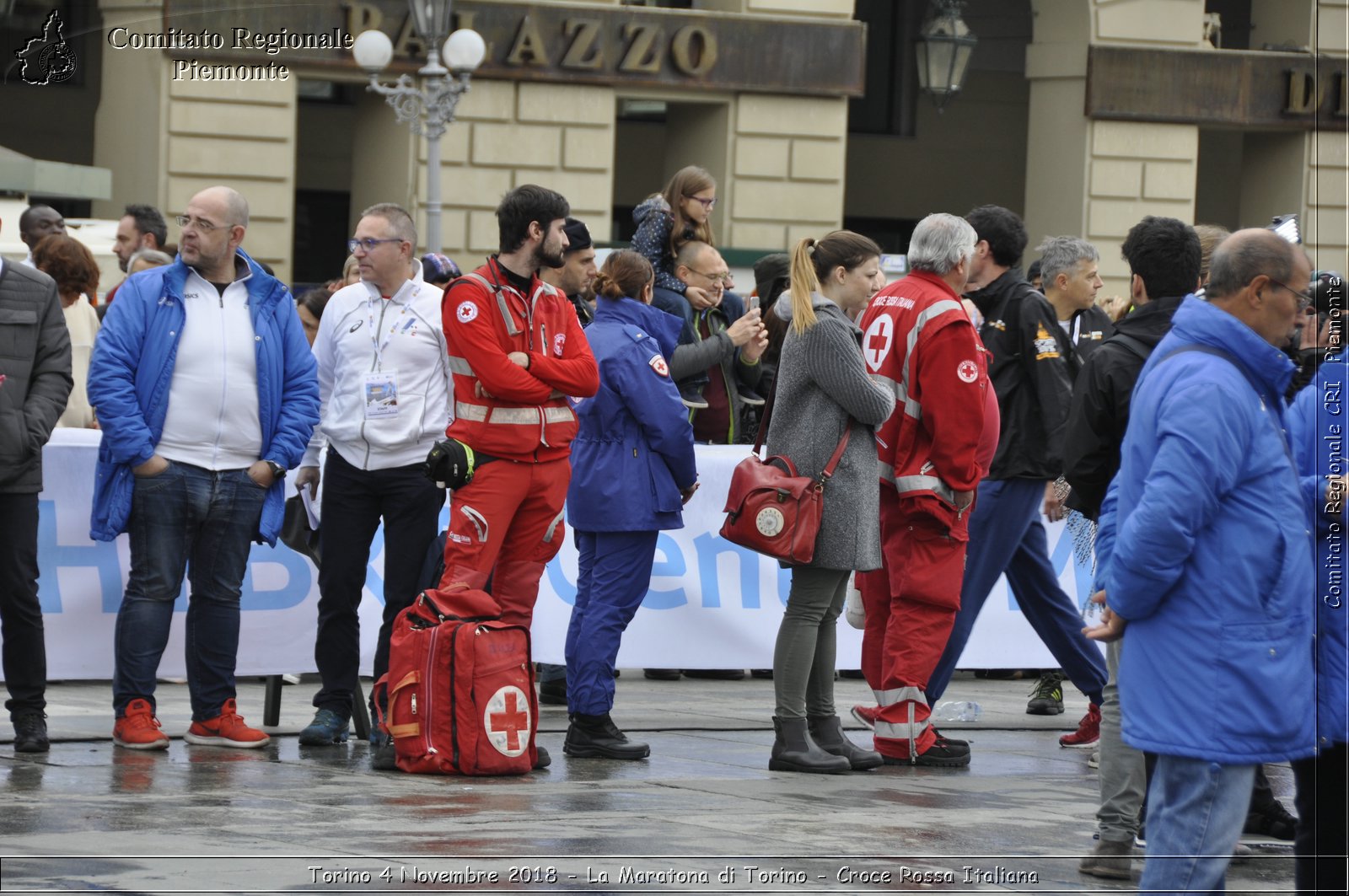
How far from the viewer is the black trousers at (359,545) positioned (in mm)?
7863

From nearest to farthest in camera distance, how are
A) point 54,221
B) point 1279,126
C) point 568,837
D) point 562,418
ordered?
point 568,837 → point 562,418 → point 54,221 → point 1279,126

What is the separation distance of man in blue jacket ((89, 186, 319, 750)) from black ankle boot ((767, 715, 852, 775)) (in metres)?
2.03

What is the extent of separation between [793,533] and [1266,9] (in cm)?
2078

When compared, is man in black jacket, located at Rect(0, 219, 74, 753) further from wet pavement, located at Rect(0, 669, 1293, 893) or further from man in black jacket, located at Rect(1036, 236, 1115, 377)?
man in black jacket, located at Rect(1036, 236, 1115, 377)

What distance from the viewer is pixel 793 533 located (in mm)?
7426

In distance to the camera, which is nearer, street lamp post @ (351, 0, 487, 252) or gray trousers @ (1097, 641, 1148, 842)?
gray trousers @ (1097, 641, 1148, 842)

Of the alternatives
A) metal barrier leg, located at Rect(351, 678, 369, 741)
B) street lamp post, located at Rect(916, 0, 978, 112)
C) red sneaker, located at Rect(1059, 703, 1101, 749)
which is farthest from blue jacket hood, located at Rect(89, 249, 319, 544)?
street lamp post, located at Rect(916, 0, 978, 112)

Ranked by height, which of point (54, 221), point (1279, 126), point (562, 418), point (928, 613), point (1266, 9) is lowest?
point (928, 613)

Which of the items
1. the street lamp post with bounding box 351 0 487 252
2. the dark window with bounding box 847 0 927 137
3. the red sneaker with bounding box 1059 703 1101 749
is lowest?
the red sneaker with bounding box 1059 703 1101 749

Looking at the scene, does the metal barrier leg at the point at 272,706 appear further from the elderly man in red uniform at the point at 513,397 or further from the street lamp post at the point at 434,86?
the street lamp post at the point at 434,86

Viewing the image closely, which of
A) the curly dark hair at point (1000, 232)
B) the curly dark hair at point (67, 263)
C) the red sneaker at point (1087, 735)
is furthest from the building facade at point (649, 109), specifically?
the red sneaker at point (1087, 735)

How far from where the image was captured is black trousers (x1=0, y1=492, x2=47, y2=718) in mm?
7578

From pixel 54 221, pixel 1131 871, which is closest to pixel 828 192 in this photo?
pixel 54 221

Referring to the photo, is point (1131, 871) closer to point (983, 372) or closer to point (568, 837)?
point (568, 837)
